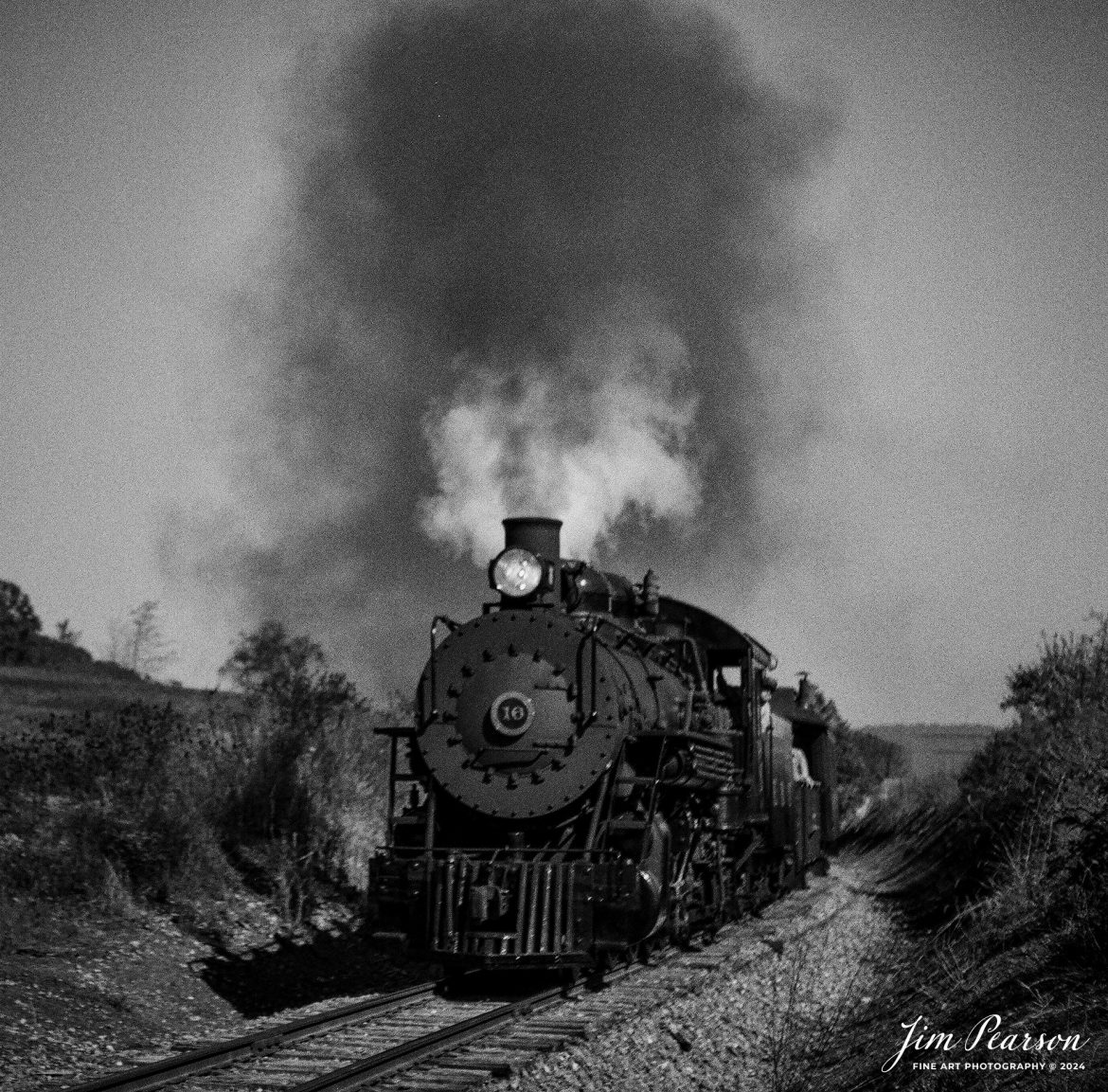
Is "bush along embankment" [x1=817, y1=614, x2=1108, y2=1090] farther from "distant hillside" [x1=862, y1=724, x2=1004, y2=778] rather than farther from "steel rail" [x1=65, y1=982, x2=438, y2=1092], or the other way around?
"distant hillside" [x1=862, y1=724, x2=1004, y2=778]

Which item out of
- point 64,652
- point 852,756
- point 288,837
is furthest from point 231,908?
point 64,652

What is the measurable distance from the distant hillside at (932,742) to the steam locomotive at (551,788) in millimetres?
30353

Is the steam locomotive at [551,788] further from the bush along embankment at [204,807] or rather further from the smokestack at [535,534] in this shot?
the bush along embankment at [204,807]

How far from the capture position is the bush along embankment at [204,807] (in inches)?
555

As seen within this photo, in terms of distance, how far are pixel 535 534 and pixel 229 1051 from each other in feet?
16.4

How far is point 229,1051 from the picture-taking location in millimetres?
8820

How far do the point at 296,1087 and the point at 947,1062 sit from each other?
361cm

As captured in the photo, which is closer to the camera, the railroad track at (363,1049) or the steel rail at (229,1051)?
the steel rail at (229,1051)

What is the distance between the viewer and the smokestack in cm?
1195

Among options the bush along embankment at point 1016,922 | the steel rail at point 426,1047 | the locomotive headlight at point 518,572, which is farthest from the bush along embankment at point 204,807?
the bush along embankment at point 1016,922

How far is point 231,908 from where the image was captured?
14.9 meters
